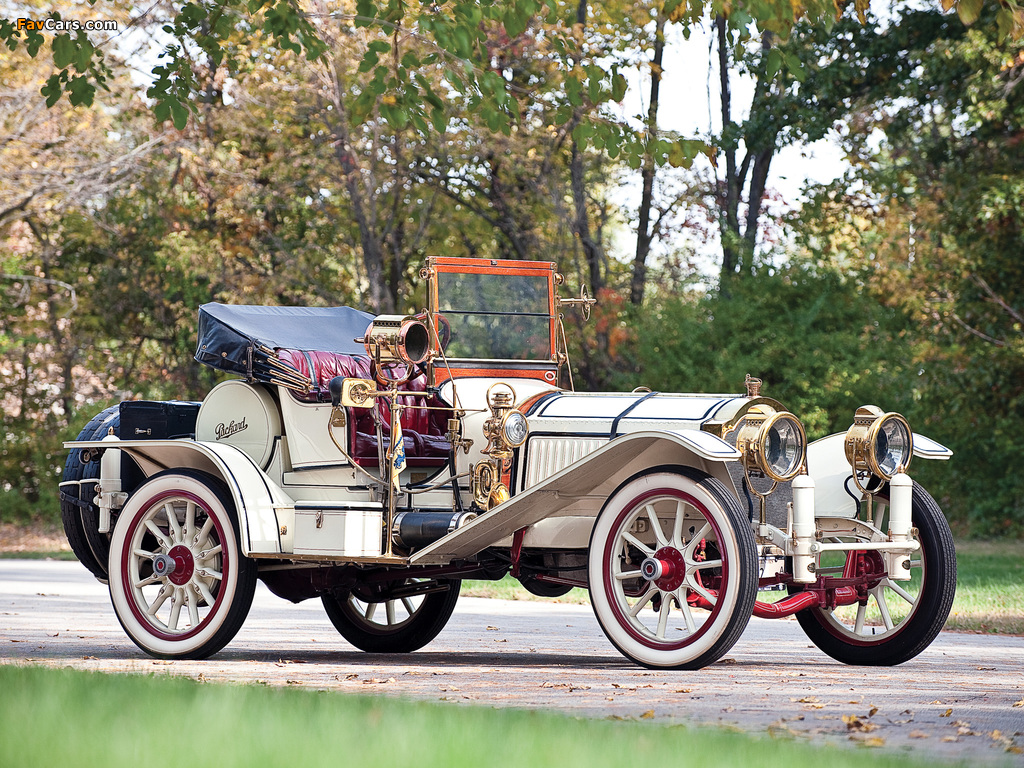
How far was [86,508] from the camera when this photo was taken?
29.5ft

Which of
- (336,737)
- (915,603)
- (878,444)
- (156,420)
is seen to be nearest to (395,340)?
(156,420)

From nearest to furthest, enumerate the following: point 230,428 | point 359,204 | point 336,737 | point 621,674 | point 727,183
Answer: point 336,737 → point 621,674 → point 230,428 → point 359,204 → point 727,183

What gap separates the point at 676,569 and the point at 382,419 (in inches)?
83.0

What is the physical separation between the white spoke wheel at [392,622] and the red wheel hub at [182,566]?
1.35 meters

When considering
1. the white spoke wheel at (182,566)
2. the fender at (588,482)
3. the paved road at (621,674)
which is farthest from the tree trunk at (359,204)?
the fender at (588,482)

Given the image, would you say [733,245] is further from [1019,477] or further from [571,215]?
[1019,477]

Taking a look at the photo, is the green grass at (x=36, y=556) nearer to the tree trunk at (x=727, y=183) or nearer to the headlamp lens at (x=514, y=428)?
the tree trunk at (x=727, y=183)

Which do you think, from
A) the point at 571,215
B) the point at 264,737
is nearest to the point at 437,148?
the point at 571,215

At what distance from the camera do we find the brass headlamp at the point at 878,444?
763 cm

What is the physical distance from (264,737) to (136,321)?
24.4 m

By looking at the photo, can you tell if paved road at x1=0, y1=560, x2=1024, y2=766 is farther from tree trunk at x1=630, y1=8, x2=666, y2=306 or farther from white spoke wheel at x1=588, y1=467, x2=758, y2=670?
tree trunk at x1=630, y1=8, x2=666, y2=306

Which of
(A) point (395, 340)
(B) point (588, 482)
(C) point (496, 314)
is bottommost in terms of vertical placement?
(B) point (588, 482)

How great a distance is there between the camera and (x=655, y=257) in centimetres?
2702

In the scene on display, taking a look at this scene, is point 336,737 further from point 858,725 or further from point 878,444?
point 878,444
